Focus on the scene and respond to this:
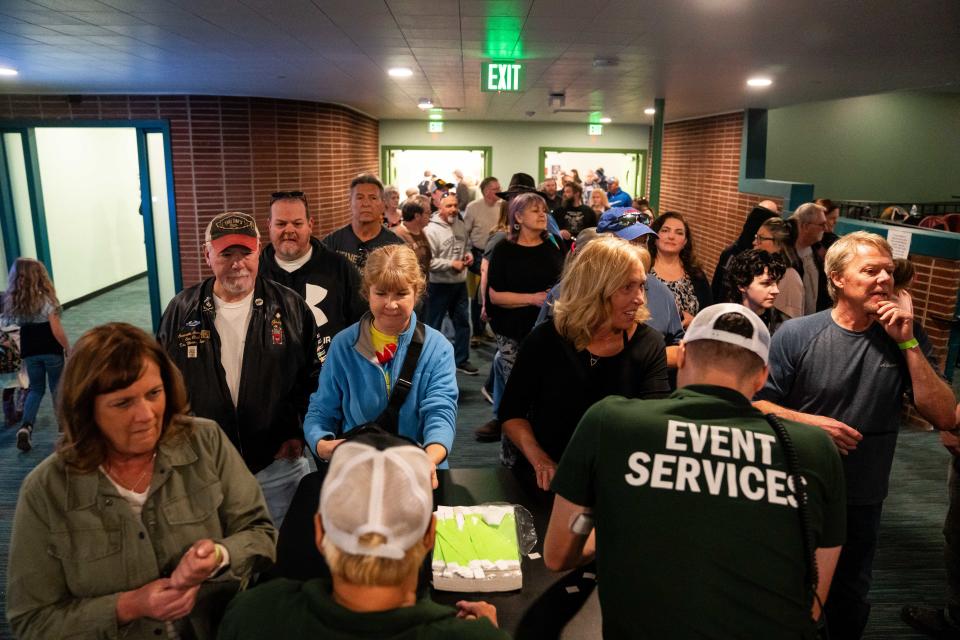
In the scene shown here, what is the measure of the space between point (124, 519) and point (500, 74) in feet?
18.0

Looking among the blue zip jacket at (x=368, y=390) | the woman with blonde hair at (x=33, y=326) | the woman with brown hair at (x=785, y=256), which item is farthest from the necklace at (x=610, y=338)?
Result: the woman with blonde hair at (x=33, y=326)

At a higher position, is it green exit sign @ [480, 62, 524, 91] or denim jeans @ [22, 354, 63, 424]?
green exit sign @ [480, 62, 524, 91]

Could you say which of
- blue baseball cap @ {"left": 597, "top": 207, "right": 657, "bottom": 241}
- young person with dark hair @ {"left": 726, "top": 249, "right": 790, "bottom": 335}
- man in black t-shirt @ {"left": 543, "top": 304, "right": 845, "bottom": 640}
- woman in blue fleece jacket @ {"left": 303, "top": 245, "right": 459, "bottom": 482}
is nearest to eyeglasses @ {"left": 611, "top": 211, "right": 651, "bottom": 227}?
blue baseball cap @ {"left": 597, "top": 207, "right": 657, "bottom": 241}

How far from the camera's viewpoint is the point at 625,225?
392 centimetres

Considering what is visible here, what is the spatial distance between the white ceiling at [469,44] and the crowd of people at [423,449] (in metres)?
1.67

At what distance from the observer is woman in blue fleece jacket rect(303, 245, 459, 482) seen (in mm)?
2537

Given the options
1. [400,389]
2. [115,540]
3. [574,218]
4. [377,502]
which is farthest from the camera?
[574,218]

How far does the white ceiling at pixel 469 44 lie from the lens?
3984mm

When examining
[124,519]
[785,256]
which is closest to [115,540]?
[124,519]

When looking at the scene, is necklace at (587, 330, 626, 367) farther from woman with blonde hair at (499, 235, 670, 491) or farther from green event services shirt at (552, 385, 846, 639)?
green event services shirt at (552, 385, 846, 639)

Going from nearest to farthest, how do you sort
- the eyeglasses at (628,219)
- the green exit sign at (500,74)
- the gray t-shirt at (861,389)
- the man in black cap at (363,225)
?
the gray t-shirt at (861,389) → the eyeglasses at (628,219) → the man in black cap at (363,225) → the green exit sign at (500,74)

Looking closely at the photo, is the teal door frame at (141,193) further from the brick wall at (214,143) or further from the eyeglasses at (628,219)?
the eyeglasses at (628,219)

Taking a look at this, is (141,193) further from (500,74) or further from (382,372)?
(382,372)

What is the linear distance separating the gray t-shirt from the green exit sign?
447cm
